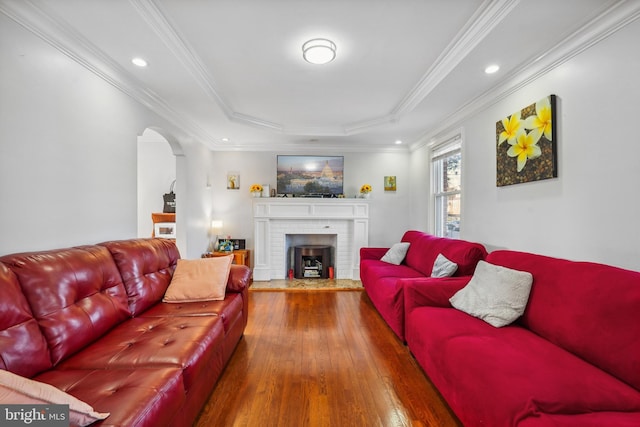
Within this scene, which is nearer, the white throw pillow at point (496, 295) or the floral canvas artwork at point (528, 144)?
the white throw pillow at point (496, 295)

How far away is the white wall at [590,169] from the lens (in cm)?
168

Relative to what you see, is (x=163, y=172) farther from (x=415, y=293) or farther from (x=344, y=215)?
(x=415, y=293)

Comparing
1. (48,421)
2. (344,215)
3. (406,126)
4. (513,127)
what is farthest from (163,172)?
(513,127)

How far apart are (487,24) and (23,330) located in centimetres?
321

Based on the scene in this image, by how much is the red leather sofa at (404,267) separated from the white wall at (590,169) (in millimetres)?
454

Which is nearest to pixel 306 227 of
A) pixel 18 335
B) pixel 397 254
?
pixel 397 254

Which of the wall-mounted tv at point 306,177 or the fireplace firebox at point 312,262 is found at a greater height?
the wall-mounted tv at point 306,177

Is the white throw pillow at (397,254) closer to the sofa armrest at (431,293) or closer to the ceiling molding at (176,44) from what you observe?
the sofa armrest at (431,293)

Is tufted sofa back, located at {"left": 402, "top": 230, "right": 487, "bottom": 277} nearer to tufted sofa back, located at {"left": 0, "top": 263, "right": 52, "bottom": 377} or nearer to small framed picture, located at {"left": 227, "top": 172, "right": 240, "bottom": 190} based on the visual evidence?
tufted sofa back, located at {"left": 0, "top": 263, "right": 52, "bottom": 377}

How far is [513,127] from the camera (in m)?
2.58

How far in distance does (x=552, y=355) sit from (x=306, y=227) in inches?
156

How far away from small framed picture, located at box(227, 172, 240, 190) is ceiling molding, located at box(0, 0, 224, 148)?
2013 mm

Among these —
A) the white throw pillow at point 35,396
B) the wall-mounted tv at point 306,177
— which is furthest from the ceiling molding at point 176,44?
the wall-mounted tv at point 306,177

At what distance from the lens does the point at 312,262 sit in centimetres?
522
